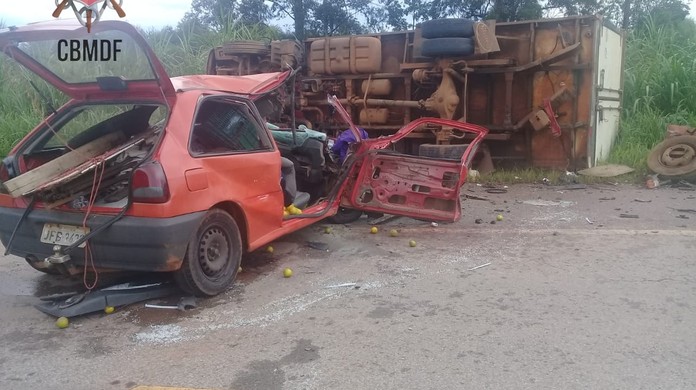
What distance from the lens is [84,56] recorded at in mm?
4840

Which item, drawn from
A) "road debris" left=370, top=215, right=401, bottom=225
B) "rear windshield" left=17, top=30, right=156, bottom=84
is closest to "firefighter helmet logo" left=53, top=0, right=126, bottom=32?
"rear windshield" left=17, top=30, right=156, bottom=84

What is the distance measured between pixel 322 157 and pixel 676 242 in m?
3.72

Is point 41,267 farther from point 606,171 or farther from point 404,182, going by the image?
point 606,171

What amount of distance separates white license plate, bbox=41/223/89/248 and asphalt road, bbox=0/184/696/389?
0.54 meters

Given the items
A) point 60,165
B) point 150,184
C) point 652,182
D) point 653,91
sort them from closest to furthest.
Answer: point 150,184 < point 60,165 < point 652,182 < point 653,91

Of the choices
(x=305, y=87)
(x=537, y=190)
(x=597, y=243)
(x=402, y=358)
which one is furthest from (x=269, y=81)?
(x=305, y=87)

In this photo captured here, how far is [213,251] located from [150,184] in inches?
31.9

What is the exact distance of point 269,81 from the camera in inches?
214

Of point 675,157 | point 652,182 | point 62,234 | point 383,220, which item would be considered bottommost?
point 383,220

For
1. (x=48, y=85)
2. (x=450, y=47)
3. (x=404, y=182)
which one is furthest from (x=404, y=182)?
(x=48, y=85)

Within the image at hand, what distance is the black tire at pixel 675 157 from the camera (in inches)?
361

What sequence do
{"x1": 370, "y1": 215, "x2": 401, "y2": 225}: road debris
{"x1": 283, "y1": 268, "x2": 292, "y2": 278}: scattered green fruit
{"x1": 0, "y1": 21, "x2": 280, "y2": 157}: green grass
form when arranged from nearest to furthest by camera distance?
1. {"x1": 283, "y1": 268, "x2": 292, "y2": 278}: scattered green fruit
2. {"x1": 370, "y1": 215, "x2": 401, "y2": 225}: road debris
3. {"x1": 0, "y1": 21, "x2": 280, "y2": 157}: green grass

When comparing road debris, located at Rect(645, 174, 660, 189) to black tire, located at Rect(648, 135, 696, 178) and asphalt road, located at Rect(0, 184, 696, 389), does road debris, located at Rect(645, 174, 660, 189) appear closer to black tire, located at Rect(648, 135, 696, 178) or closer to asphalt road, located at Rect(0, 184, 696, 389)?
black tire, located at Rect(648, 135, 696, 178)

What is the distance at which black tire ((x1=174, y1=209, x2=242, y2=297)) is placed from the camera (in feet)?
14.1
